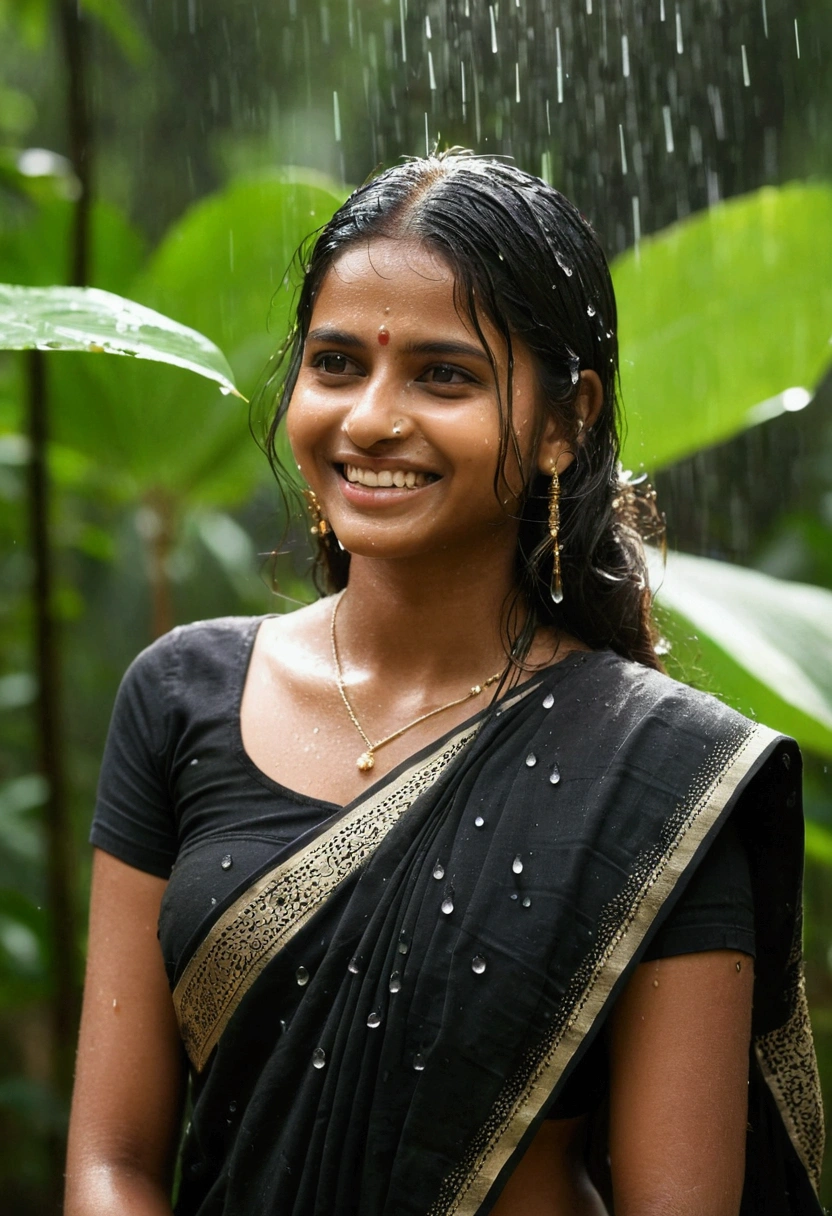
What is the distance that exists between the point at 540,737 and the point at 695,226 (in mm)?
1033

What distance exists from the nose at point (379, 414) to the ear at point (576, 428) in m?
0.15

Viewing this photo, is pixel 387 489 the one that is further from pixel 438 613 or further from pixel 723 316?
pixel 723 316

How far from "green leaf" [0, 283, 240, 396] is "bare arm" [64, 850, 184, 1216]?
60 centimetres

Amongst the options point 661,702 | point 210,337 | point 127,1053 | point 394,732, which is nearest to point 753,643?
point 661,702

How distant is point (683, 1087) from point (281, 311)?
1567mm

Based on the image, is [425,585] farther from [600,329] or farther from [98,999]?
[98,999]

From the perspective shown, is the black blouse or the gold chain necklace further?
the gold chain necklace

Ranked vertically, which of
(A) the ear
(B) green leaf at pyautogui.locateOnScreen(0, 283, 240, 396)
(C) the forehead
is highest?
(C) the forehead

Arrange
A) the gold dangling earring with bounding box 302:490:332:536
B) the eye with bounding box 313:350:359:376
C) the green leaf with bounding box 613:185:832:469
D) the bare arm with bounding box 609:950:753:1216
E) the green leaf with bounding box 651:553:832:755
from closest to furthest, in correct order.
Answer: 1. the bare arm with bounding box 609:950:753:1216
2. the eye with bounding box 313:350:359:376
3. the gold dangling earring with bounding box 302:490:332:536
4. the green leaf with bounding box 651:553:832:755
5. the green leaf with bounding box 613:185:832:469

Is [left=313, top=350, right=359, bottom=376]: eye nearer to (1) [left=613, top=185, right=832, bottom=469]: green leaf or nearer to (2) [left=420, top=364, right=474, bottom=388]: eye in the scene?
(2) [left=420, top=364, right=474, bottom=388]: eye

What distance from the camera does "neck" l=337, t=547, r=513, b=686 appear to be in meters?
1.32

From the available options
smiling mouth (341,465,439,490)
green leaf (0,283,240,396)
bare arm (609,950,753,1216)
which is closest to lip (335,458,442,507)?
smiling mouth (341,465,439,490)

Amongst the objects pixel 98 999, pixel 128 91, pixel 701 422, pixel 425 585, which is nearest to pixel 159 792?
pixel 98 999

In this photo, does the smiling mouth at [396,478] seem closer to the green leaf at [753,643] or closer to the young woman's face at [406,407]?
the young woman's face at [406,407]
